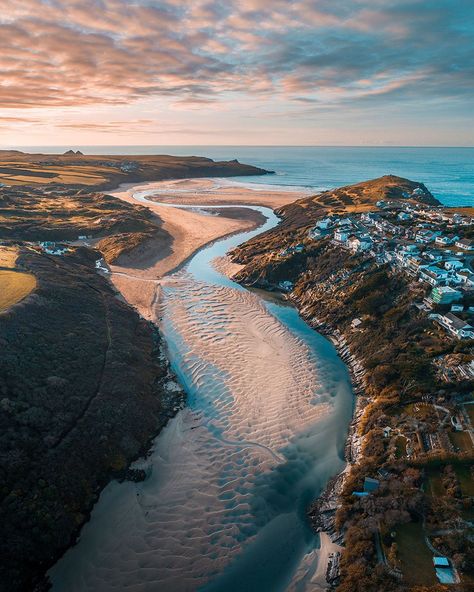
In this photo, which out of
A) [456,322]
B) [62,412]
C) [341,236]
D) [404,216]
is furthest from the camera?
[404,216]

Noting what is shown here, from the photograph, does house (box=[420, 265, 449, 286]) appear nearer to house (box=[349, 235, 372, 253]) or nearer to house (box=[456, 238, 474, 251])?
house (box=[349, 235, 372, 253])

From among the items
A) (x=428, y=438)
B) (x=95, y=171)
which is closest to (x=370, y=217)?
(x=428, y=438)

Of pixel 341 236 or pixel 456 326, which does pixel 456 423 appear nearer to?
pixel 456 326

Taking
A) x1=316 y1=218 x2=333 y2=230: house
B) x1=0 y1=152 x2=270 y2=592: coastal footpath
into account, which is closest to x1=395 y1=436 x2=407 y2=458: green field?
x1=0 y1=152 x2=270 y2=592: coastal footpath

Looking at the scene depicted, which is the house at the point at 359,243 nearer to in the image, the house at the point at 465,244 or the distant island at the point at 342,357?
the distant island at the point at 342,357

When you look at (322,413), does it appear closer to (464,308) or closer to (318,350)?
(318,350)

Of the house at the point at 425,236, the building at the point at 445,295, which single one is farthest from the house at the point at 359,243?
the building at the point at 445,295

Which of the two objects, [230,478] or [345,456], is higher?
[345,456]
